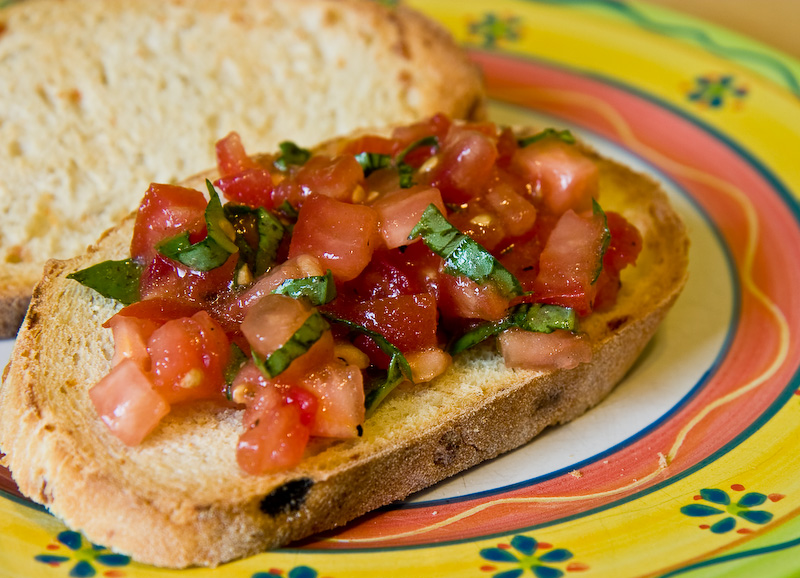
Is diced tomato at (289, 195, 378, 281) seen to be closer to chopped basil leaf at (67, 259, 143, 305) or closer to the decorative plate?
chopped basil leaf at (67, 259, 143, 305)

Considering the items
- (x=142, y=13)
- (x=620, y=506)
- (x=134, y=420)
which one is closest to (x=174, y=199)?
(x=134, y=420)

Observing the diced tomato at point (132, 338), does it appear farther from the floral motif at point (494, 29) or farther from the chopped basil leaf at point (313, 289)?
the floral motif at point (494, 29)

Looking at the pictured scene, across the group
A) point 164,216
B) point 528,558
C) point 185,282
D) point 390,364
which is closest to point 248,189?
point 164,216

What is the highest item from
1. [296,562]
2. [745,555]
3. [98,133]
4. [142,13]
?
[142,13]

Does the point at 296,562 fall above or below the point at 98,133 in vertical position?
below

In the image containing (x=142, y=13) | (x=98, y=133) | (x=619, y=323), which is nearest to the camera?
(x=619, y=323)

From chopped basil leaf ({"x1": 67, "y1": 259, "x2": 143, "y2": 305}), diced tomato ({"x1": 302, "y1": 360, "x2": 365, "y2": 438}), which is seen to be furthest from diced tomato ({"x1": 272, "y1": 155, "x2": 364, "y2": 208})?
diced tomato ({"x1": 302, "y1": 360, "x2": 365, "y2": 438})

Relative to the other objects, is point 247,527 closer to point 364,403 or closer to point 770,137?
point 364,403

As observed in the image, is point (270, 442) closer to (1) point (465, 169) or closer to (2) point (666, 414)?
(1) point (465, 169)
